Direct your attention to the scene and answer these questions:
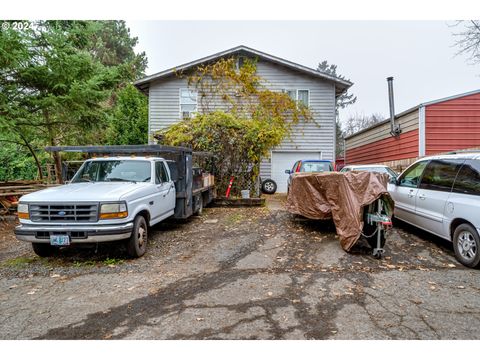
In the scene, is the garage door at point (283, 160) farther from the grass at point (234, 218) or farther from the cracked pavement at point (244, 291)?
the cracked pavement at point (244, 291)

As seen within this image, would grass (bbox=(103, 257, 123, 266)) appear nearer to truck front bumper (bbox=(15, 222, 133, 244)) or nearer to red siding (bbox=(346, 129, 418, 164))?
truck front bumper (bbox=(15, 222, 133, 244))

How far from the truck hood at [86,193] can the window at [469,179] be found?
573 centimetres

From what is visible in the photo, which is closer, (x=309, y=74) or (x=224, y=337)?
(x=224, y=337)

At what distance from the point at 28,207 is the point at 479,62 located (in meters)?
15.9

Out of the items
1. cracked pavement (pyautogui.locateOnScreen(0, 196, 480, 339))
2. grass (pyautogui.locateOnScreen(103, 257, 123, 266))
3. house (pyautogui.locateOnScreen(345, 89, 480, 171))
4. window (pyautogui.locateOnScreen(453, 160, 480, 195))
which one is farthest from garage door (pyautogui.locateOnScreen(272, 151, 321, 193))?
grass (pyautogui.locateOnScreen(103, 257, 123, 266))

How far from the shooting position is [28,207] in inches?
188

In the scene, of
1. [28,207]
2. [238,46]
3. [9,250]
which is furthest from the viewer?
[238,46]

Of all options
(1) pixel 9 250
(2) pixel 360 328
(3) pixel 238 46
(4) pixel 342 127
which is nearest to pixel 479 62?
(3) pixel 238 46

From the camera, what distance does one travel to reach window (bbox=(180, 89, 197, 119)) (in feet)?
48.9

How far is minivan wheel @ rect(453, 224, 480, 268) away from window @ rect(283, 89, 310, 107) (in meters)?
11.0

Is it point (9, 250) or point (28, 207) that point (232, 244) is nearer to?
point (28, 207)

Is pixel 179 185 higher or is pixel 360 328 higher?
pixel 179 185

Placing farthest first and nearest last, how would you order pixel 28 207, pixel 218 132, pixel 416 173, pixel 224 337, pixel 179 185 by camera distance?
pixel 218 132
pixel 179 185
pixel 416 173
pixel 28 207
pixel 224 337

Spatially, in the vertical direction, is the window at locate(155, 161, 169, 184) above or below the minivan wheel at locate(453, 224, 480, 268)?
above
